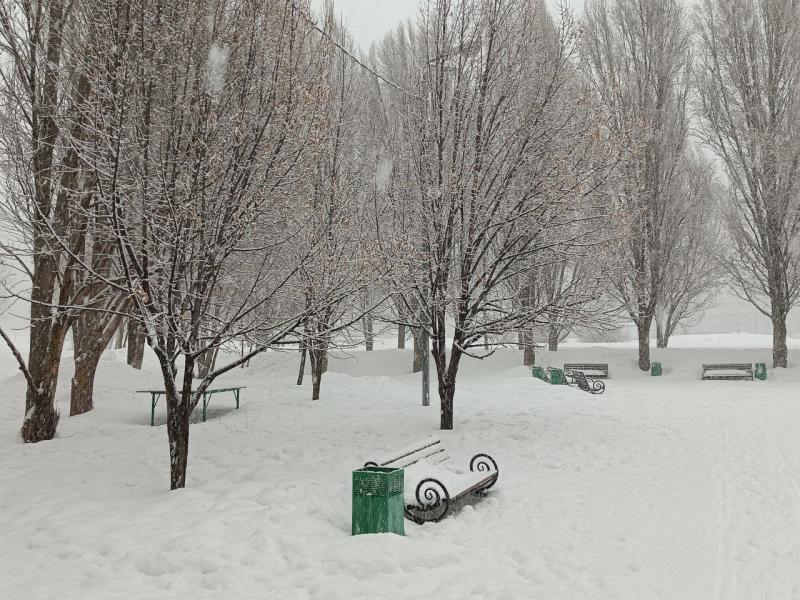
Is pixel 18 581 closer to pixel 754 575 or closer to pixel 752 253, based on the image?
pixel 754 575

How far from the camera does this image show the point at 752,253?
857 inches

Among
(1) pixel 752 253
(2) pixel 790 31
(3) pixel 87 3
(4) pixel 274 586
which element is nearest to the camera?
(4) pixel 274 586

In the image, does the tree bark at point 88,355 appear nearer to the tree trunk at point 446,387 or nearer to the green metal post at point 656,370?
the tree trunk at point 446,387

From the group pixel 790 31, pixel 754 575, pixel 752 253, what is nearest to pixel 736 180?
pixel 752 253

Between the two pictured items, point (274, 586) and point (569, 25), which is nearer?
point (274, 586)

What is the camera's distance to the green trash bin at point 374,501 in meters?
5.08

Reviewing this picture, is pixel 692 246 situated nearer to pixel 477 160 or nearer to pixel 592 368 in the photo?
pixel 592 368

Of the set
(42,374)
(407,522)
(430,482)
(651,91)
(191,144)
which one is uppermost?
(651,91)

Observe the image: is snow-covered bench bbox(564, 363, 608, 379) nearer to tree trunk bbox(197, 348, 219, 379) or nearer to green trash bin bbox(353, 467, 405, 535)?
tree trunk bbox(197, 348, 219, 379)

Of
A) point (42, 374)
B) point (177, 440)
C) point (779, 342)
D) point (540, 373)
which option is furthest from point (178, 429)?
point (779, 342)

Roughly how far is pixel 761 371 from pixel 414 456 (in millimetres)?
16904

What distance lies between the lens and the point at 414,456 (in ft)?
22.2

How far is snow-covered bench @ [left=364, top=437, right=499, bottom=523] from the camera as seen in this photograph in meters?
5.73

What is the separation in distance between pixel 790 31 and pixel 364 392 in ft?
59.2
